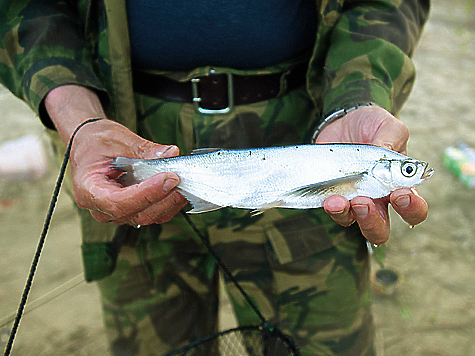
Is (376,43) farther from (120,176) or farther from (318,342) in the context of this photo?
(318,342)

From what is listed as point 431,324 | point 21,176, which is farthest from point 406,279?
point 21,176

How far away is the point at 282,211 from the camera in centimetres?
151

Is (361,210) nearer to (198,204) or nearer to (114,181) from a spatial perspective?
(198,204)

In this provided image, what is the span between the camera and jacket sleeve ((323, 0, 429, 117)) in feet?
4.61

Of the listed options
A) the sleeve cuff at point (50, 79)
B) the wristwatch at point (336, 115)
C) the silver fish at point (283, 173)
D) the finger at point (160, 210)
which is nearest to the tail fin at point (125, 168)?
the silver fish at point (283, 173)

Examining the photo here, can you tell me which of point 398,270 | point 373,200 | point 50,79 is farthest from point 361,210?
point 398,270

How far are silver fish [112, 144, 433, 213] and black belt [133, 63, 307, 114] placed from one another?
260 millimetres

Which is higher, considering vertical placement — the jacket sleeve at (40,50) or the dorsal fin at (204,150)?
the jacket sleeve at (40,50)

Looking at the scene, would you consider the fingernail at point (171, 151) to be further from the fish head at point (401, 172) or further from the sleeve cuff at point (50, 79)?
the fish head at point (401, 172)

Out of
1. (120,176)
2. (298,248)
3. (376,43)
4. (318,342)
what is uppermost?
(376,43)

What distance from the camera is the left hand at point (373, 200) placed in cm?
111

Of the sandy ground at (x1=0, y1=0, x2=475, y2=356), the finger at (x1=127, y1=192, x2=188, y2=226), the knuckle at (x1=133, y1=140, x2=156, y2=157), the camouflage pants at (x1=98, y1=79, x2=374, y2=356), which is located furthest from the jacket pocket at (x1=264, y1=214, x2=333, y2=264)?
the sandy ground at (x1=0, y1=0, x2=475, y2=356)

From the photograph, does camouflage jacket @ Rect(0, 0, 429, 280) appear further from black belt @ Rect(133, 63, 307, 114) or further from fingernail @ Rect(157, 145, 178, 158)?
fingernail @ Rect(157, 145, 178, 158)

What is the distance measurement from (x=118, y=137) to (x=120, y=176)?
0.12 metres
